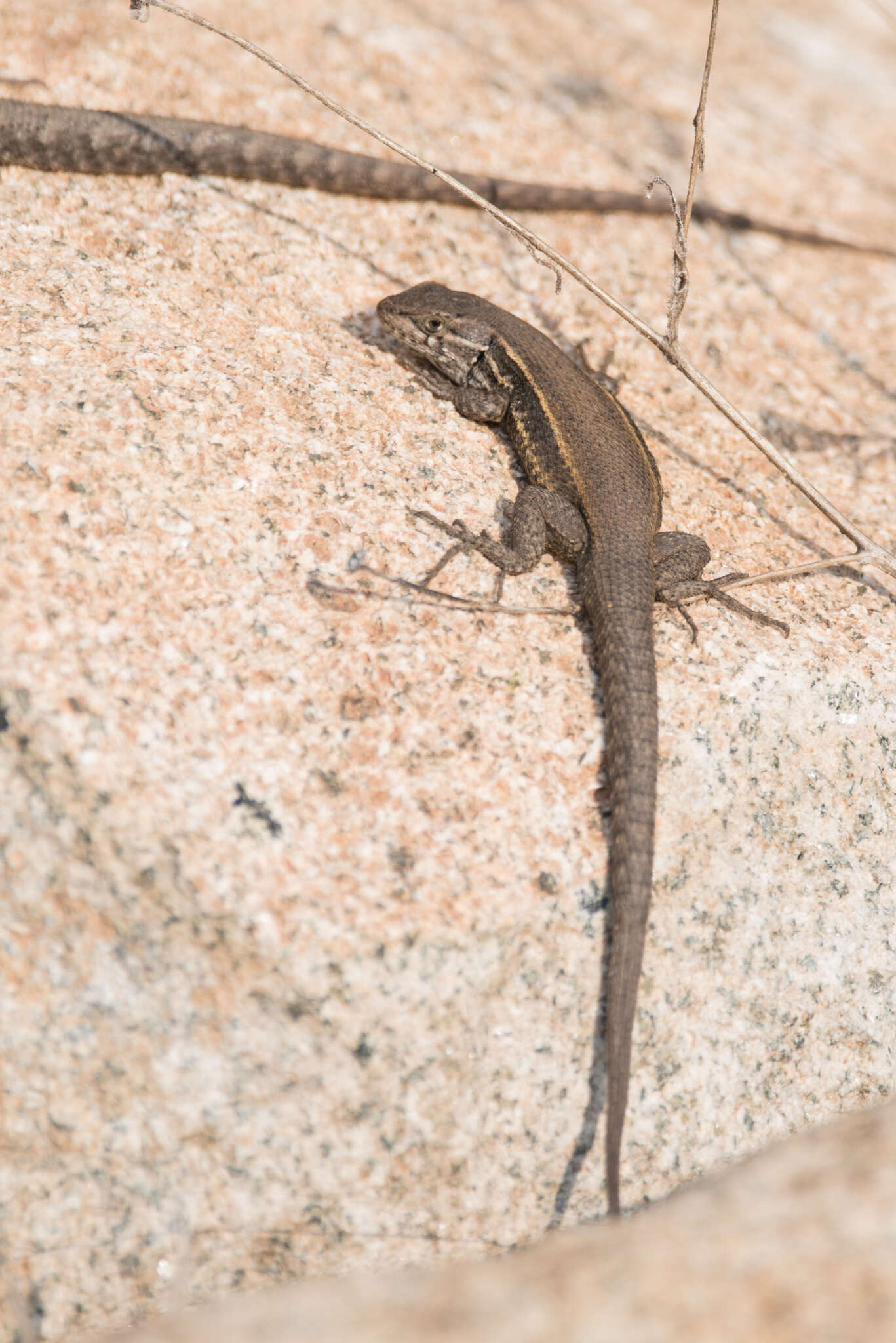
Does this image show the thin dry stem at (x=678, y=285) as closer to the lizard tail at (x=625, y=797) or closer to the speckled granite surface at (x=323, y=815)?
the speckled granite surface at (x=323, y=815)

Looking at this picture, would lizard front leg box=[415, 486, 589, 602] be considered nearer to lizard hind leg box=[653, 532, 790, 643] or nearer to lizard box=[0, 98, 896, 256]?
lizard hind leg box=[653, 532, 790, 643]

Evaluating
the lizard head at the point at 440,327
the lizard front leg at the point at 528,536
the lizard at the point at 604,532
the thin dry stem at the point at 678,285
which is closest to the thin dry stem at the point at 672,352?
the thin dry stem at the point at 678,285

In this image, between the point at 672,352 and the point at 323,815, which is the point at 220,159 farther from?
the point at 323,815

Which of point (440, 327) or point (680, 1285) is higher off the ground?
point (440, 327)

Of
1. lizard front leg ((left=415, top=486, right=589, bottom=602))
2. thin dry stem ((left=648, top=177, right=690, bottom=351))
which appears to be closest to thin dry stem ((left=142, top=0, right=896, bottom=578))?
thin dry stem ((left=648, top=177, right=690, bottom=351))

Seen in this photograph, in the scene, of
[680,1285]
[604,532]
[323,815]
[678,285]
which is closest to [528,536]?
[604,532]

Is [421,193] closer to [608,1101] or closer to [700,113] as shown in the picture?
[700,113]

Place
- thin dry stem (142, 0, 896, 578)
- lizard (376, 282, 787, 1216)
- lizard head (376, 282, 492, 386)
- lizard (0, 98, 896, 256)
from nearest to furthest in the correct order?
lizard (376, 282, 787, 1216), thin dry stem (142, 0, 896, 578), lizard head (376, 282, 492, 386), lizard (0, 98, 896, 256)
